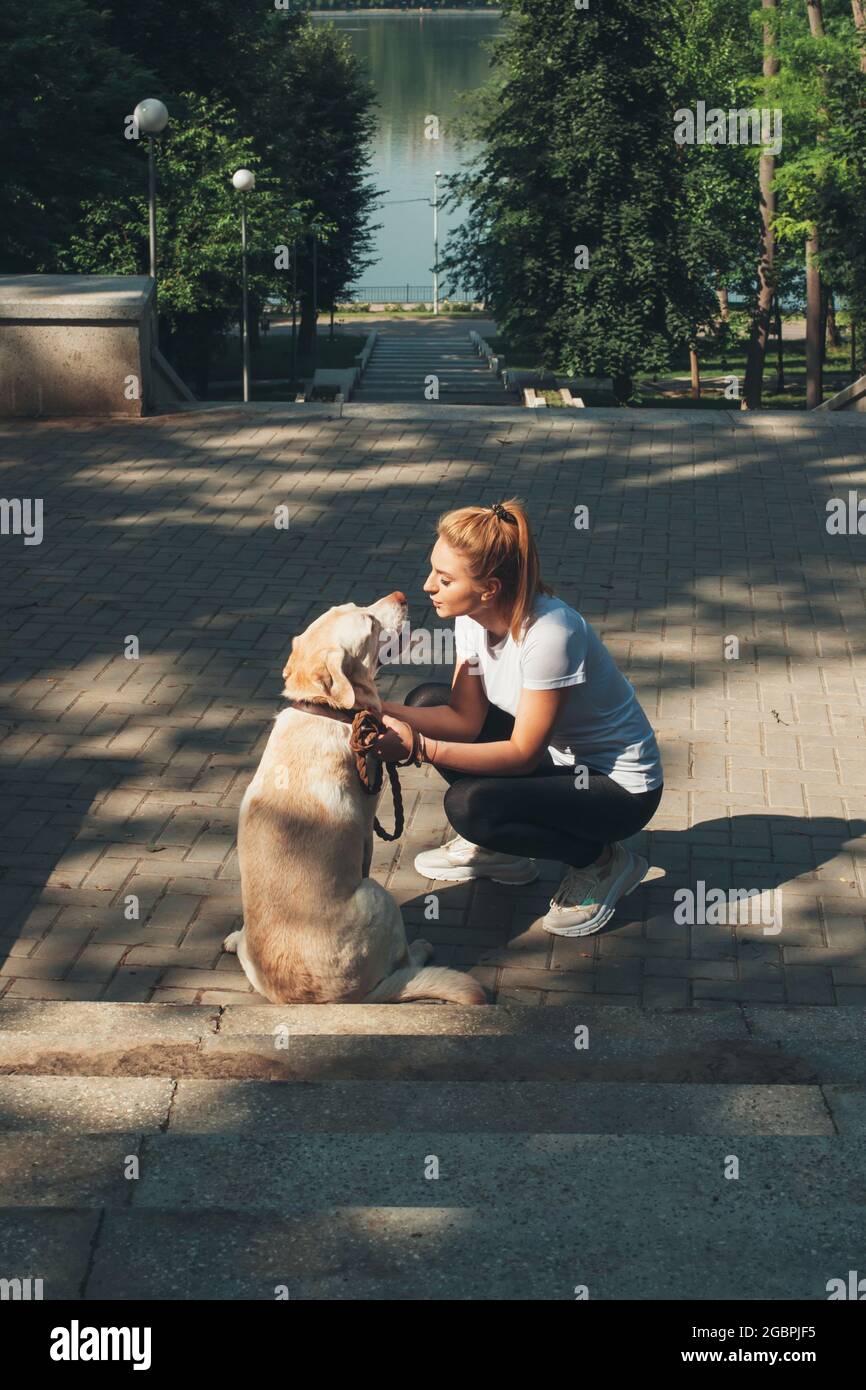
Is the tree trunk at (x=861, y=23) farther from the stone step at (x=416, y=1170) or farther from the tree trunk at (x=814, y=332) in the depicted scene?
the stone step at (x=416, y=1170)

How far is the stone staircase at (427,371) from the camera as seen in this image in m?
44.7

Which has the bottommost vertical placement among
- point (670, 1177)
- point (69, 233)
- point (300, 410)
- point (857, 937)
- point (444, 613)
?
point (857, 937)

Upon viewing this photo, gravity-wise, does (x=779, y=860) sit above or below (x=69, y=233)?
below

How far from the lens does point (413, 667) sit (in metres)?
8.06

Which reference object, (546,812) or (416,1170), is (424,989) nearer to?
(546,812)

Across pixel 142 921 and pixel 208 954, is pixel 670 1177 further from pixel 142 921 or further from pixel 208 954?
pixel 142 921

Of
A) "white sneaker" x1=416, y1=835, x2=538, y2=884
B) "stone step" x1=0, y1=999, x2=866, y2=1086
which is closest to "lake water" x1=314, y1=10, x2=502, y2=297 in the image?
"white sneaker" x1=416, y1=835, x2=538, y2=884

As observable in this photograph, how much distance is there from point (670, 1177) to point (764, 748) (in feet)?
14.2

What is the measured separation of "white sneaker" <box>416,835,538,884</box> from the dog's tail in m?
1.17

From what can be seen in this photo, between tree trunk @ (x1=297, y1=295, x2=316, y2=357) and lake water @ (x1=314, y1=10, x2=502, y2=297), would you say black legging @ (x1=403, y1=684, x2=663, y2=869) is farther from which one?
lake water @ (x1=314, y1=10, x2=502, y2=297)

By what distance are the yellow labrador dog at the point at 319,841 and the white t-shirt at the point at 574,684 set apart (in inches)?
25.6

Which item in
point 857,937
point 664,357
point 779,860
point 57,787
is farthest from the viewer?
point 664,357
